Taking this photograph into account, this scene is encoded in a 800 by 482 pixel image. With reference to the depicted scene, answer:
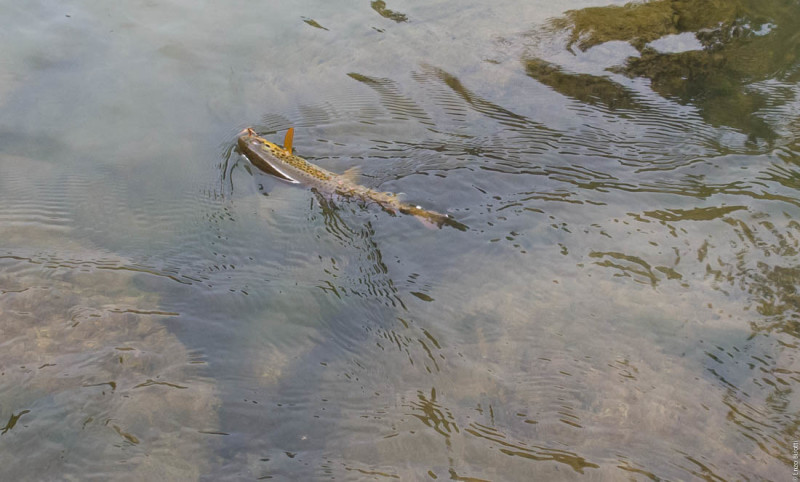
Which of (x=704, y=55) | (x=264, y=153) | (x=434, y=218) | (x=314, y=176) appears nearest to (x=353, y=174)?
(x=314, y=176)

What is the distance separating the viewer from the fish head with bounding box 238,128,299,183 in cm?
512

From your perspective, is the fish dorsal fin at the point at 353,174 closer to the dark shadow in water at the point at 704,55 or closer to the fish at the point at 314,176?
the fish at the point at 314,176

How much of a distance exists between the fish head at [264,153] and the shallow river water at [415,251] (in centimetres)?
16

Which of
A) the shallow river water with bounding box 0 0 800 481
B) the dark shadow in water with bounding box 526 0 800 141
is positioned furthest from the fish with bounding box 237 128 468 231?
the dark shadow in water with bounding box 526 0 800 141

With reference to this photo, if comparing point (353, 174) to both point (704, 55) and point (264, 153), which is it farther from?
point (704, 55)

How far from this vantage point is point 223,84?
20.2ft

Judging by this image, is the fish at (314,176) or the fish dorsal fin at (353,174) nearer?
the fish at (314,176)

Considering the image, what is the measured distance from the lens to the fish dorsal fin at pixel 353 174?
502 cm

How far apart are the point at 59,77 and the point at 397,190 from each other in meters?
4.32

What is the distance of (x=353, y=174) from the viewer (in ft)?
16.7

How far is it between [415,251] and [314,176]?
1292mm

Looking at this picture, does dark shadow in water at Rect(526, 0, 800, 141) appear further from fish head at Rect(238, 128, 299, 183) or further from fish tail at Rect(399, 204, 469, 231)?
fish head at Rect(238, 128, 299, 183)

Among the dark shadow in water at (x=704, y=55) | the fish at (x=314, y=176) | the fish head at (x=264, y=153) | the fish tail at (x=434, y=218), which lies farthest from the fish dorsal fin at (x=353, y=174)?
Answer: the dark shadow in water at (x=704, y=55)

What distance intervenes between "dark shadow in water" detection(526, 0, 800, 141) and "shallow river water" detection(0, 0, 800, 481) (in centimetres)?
4
